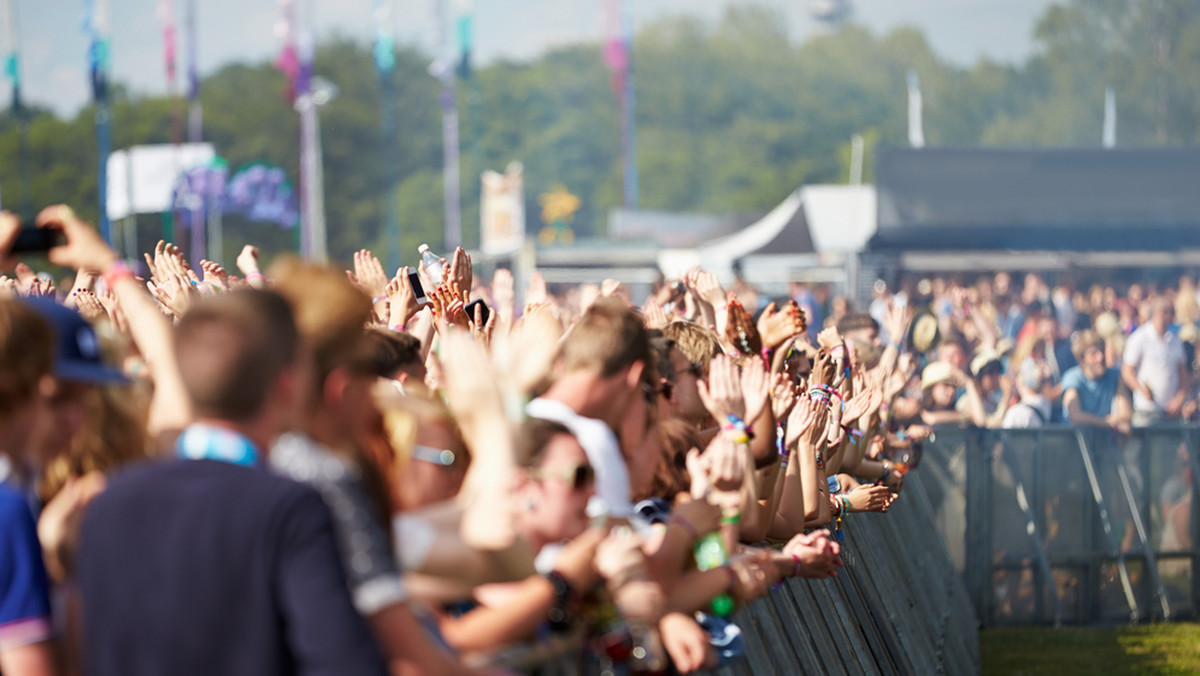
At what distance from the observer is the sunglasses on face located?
3.57m

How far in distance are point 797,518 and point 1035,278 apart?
21.0m

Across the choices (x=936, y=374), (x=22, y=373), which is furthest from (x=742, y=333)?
(x=936, y=374)

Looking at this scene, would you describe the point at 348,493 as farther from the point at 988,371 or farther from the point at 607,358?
the point at 988,371

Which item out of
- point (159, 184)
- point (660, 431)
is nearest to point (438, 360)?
point (660, 431)

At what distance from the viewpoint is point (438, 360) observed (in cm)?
575

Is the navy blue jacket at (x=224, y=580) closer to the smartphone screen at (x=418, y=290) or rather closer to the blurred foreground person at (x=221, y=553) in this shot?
the blurred foreground person at (x=221, y=553)

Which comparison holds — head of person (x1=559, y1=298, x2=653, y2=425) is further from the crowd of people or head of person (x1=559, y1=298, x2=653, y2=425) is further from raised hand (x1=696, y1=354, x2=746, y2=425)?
raised hand (x1=696, y1=354, x2=746, y2=425)

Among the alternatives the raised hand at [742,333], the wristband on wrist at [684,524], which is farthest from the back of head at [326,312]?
the raised hand at [742,333]

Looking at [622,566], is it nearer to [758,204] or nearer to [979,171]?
[979,171]

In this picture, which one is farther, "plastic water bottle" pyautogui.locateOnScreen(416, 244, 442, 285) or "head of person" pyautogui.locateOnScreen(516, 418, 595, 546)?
"plastic water bottle" pyautogui.locateOnScreen(416, 244, 442, 285)

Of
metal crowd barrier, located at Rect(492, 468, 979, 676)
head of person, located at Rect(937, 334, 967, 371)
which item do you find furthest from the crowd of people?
head of person, located at Rect(937, 334, 967, 371)

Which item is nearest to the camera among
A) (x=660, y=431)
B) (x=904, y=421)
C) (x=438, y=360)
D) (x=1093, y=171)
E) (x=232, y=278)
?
(x=660, y=431)

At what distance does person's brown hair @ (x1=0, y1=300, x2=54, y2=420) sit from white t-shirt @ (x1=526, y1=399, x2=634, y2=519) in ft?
3.69

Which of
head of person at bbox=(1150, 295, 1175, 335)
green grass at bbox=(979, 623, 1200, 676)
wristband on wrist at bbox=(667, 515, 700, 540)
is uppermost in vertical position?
wristband on wrist at bbox=(667, 515, 700, 540)
